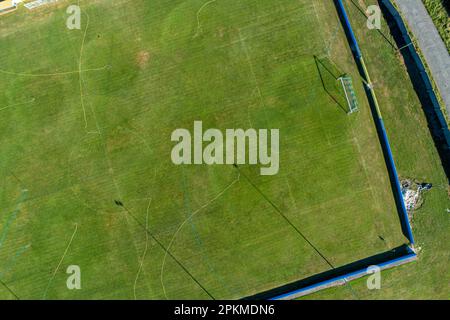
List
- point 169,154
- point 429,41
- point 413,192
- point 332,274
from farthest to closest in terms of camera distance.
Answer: point 429,41, point 413,192, point 169,154, point 332,274

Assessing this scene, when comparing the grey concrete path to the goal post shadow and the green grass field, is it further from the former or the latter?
the goal post shadow

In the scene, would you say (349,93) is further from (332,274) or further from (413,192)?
(332,274)

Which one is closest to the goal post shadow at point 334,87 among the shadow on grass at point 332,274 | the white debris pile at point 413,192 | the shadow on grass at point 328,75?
the shadow on grass at point 328,75

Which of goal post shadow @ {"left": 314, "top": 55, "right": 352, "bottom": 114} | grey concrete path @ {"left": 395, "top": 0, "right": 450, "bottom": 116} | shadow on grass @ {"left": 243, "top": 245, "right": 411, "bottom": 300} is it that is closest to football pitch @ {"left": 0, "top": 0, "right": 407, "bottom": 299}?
goal post shadow @ {"left": 314, "top": 55, "right": 352, "bottom": 114}

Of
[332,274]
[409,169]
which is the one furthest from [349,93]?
[332,274]
